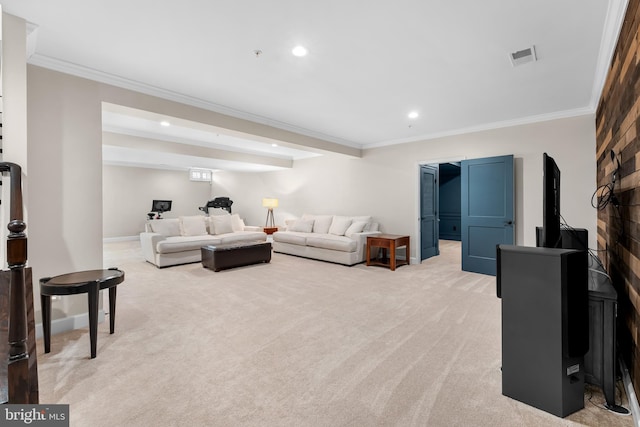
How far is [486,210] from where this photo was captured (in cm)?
495

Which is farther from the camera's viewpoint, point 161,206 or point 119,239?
point 161,206

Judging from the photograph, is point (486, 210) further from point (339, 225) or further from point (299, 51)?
point (299, 51)

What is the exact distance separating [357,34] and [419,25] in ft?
1.54

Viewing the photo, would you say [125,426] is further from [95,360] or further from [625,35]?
[625,35]

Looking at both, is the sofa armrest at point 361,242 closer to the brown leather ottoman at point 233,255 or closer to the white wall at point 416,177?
the white wall at point 416,177

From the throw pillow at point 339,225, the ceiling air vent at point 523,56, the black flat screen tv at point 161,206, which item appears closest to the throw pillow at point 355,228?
the throw pillow at point 339,225

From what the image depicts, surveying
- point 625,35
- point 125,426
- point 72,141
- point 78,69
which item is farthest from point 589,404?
point 78,69

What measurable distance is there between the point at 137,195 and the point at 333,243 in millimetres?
7537

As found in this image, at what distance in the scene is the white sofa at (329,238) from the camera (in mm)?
5641

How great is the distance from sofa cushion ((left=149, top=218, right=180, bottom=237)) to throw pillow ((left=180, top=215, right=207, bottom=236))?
0.11m

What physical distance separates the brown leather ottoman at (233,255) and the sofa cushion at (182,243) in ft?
1.36

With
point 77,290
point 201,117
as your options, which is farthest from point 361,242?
point 77,290

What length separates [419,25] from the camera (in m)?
2.23

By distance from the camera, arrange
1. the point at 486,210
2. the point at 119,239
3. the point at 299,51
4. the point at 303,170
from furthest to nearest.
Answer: the point at 119,239, the point at 303,170, the point at 486,210, the point at 299,51
